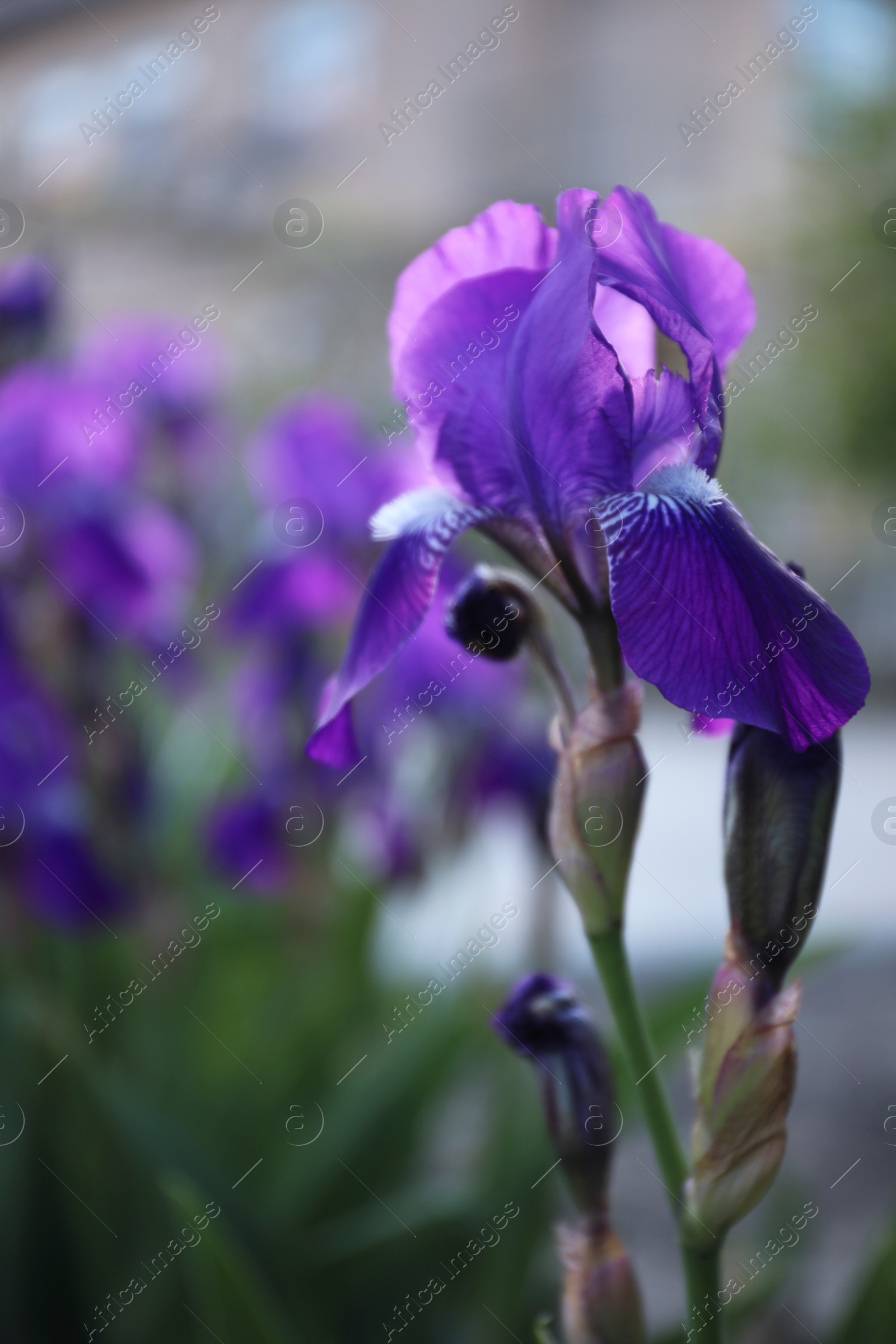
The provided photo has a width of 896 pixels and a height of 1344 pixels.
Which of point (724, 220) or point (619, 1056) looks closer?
point (619, 1056)

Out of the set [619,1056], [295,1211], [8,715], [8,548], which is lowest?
[619,1056]

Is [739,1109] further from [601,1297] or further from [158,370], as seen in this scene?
[158,370]

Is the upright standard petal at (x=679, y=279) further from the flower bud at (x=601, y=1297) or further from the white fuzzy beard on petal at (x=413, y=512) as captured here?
the flower bud at (x=601, y=1297)

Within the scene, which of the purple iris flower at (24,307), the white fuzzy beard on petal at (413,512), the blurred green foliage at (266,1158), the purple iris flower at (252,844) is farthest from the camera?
the purple iris flower at (252,844)

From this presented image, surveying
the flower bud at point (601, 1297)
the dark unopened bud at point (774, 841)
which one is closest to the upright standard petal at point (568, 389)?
the dark unopened bud at point (774, 841)

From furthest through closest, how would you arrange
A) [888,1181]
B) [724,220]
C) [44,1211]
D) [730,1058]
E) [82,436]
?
[724,220], [888,1181], [82,436], [44,1211], [730,1058]

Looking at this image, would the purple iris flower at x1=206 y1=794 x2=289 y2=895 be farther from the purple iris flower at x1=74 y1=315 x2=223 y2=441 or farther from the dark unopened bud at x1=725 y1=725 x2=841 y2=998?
the dark unopened bud at x1=725 y1=725 x2=841 y2=998

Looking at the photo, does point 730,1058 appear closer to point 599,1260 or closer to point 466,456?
point 599,1260

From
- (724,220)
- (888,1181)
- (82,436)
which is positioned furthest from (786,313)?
(82,436)
